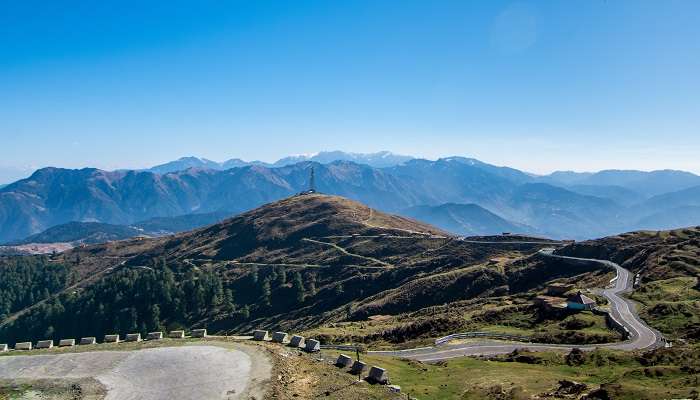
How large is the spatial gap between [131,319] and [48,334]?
2774 cm

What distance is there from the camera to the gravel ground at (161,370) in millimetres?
38500

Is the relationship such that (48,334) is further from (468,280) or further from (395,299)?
(468,280)

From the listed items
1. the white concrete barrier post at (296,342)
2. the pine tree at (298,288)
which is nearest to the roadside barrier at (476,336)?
the white concrete barrier post at (296,342)

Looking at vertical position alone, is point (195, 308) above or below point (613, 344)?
below

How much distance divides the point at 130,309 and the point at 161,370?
129313 mm

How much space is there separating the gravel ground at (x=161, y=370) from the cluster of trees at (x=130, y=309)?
10662 centimetres

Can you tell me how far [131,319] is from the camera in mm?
152125

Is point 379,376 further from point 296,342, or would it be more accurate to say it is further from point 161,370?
point 161,370

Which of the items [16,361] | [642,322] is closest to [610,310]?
[642,322]

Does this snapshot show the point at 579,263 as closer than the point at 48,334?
Yes

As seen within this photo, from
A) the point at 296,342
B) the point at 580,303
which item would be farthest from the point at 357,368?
the point at 580,303

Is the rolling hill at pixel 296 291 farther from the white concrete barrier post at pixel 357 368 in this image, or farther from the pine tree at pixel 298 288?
the white concrete barrier post at pixel 357 368

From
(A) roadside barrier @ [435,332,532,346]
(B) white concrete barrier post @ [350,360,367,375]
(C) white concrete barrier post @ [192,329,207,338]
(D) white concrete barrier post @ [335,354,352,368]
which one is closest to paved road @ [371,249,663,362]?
(A) roadside barrier @ [435,332,532,346]

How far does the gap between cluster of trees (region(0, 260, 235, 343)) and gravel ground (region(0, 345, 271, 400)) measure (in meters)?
107
